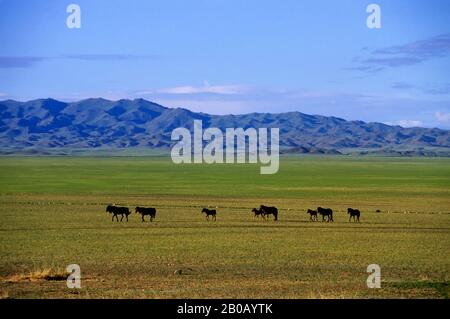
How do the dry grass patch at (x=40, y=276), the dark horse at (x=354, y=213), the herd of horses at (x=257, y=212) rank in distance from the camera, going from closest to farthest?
the dry grass patch at (x=40, y=276), the herd of horses at (x=257, y=212), the dark horse at (x=354, y=213)

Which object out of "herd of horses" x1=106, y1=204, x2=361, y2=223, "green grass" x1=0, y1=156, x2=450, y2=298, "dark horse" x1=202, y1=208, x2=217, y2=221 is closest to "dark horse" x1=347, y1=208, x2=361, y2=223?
"herd of horses" x1=106, y1=204, x2=361, y2=223

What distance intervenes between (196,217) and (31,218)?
891 centimetres

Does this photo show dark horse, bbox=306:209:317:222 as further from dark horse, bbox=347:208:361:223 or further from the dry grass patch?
the dry grass patch

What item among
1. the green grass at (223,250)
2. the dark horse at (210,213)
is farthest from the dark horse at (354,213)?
the dark horse at (210,213)

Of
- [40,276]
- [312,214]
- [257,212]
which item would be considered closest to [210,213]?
[257,212]

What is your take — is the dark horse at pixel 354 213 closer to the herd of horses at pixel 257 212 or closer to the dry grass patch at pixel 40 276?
the herd of horses at pixel 257 212

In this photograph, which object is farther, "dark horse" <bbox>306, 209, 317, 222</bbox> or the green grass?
"dark horse" <bbox>306, 209, 317, 222</bbox>

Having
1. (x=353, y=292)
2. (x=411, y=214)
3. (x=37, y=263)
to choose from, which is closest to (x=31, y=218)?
(x=37, y=263)

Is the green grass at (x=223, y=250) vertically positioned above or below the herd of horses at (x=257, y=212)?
below

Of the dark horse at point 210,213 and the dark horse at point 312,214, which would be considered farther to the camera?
the dark horse at point 312,214

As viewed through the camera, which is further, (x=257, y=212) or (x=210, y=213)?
(x=257, y=212)

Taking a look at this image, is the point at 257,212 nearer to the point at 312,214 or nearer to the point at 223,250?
the point at 312,214

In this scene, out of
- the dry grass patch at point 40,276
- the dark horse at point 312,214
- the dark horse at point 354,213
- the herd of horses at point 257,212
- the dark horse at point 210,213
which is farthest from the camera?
the dark horse at point 312,214

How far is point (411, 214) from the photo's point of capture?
44.0 meters
